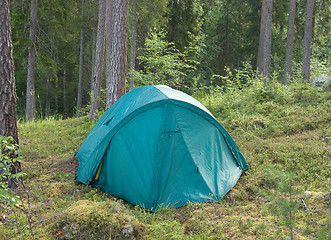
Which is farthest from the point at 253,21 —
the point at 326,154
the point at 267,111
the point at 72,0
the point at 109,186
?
the point at 109,186

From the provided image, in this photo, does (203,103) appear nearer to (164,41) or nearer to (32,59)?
(164,41)

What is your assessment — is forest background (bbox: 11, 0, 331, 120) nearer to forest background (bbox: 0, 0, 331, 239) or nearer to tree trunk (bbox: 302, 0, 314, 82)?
forest background (bbox: 0, 0, 331, 239)

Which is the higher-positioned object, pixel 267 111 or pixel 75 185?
pixel 267 111

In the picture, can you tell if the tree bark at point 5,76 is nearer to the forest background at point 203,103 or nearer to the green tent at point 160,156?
the forest background at point 203,103

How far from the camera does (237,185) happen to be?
5270 millimetres

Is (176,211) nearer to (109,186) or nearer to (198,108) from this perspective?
(109,186)

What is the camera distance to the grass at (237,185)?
3.39m

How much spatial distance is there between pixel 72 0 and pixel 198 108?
12.1 m

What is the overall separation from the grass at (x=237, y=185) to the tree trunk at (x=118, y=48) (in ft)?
5.63

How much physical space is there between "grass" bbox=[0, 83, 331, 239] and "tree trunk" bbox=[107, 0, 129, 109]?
171 centimetres

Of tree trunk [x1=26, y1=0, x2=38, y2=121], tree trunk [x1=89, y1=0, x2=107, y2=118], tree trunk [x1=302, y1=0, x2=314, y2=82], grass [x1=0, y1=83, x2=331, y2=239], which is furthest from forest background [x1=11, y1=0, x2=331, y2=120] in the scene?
grass [x1=0, y1=83, x2=331, y2=239]

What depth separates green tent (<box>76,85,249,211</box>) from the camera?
15.1 ft

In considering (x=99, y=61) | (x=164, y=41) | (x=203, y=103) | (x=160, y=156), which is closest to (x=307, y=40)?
(x=164, y=41)

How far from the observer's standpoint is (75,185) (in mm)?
5199
